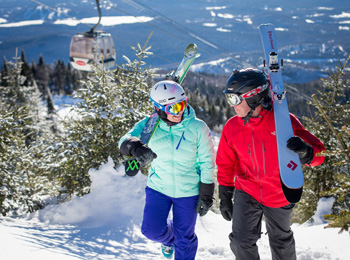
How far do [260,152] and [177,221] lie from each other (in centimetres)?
150

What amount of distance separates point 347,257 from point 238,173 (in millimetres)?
1970

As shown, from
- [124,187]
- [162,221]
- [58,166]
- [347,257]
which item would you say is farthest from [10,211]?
[347,257]

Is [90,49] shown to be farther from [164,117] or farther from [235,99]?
[235,99]

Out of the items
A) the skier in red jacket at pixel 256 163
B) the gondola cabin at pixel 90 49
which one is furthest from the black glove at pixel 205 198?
the gondola cabin at pixel 90 49

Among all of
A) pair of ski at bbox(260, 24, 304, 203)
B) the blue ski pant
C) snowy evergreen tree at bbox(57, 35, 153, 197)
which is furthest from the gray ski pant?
snowy evergreen tree at bbox(57, 35, 153, 197)

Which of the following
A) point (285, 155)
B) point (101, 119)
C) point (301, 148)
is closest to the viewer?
point (301, 148)

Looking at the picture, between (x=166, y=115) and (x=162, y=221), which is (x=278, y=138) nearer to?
(x=166, y=115)

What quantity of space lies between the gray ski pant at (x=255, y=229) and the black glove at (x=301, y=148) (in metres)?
0.57

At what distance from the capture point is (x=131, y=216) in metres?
6.43

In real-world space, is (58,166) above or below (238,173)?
below

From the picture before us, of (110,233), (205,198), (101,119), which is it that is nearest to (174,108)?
(205,198)

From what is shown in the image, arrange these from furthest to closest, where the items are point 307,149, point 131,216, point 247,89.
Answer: point 131,216
point 247,89
point 307,149

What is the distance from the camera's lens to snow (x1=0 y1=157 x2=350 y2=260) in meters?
4.26

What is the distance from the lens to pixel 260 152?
3.13 m
